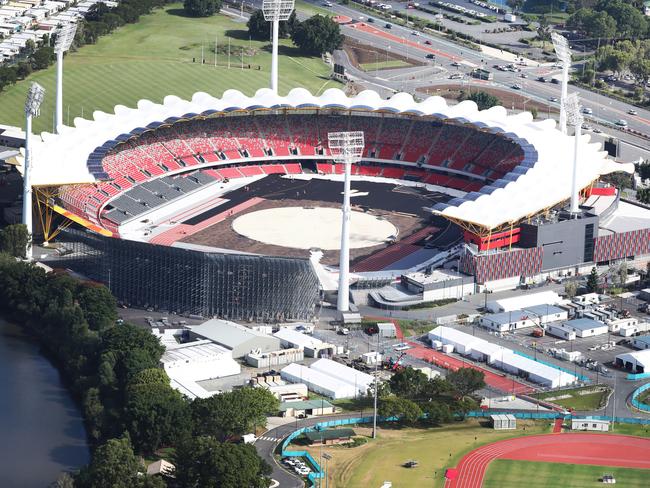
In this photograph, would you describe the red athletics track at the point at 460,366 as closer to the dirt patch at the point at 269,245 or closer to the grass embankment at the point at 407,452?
the grass embankment at the point at 407,452

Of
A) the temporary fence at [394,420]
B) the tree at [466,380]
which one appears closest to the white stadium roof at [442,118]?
the tree at [466,380]

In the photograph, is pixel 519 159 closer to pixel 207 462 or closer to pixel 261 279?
pixel 261 279

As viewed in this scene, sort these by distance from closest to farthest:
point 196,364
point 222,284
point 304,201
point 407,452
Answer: point 407,452 → point 196,364 → point 222,284 → point 304,201

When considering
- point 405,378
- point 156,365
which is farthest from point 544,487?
point 156,365

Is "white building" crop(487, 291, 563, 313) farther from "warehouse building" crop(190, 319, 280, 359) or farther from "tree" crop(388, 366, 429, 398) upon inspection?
"tree" crop(388, 366, 429, 398)

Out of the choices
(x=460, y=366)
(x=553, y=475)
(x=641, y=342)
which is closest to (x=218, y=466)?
(x=553, y=475)

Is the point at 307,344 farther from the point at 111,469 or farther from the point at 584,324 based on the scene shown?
the point at 111,469
